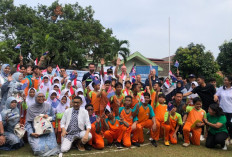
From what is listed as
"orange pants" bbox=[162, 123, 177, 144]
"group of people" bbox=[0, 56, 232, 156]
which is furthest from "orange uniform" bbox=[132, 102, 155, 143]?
"orange pants" bbox=[162, 123, 177, 144]

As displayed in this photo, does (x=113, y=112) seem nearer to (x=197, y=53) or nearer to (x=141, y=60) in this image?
(x=197, y=53)

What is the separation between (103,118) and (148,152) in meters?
1.31

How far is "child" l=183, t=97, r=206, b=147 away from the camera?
5.46 metres

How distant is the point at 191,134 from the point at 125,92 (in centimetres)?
222

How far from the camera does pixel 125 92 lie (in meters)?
6.11

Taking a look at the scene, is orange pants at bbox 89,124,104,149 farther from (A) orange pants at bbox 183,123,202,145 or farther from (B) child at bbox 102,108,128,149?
(A) orange pants at bbox 183,123,202,145

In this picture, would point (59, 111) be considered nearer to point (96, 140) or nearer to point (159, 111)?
point (96, 140)

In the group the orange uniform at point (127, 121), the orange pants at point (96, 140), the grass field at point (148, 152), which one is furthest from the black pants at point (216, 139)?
the orange pants at point (96, 140)

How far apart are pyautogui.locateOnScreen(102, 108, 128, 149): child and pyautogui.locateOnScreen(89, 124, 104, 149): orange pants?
17cm

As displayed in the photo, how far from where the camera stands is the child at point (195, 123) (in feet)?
17.9

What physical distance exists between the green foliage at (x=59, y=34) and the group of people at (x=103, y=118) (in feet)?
40.8

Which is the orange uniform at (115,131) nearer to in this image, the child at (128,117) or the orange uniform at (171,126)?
the child at (128,117)

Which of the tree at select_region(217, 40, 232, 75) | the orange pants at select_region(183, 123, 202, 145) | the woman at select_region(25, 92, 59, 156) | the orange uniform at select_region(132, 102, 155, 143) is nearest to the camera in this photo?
the woman at select_region(25, 92, 59, 156)

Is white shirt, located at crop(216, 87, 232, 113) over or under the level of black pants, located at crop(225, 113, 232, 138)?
over
